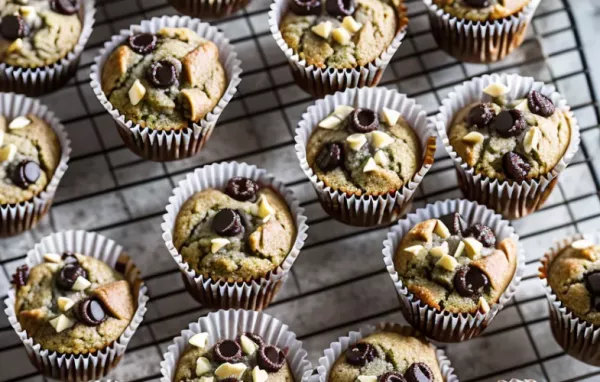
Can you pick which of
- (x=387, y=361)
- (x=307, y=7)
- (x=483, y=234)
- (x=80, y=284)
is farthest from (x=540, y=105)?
(x=80, y=284)

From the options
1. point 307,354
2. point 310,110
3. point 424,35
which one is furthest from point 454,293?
point 424,35

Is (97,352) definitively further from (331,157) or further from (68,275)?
(331,157)

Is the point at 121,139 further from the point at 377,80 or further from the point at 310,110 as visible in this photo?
the point at 377,80

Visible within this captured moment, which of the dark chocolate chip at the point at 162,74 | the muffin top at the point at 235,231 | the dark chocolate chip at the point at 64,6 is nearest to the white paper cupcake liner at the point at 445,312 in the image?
Answer: the muffin top at the point at 235,231

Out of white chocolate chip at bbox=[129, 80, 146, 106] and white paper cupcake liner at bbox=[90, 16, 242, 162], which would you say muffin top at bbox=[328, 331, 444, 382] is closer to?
white paper cupcake liner at bbox=[90, 16, 242, 162]

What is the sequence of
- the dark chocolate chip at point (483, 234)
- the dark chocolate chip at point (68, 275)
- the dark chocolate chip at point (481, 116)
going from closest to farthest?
the dark chocolate chip at point (68, 275), the dark chocolate chip at point (483, 234), the dark chocolate chip at point (481, 116)

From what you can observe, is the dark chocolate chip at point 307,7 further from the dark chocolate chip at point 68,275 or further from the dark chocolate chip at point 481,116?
the dark chocolate chip at point 68,275
